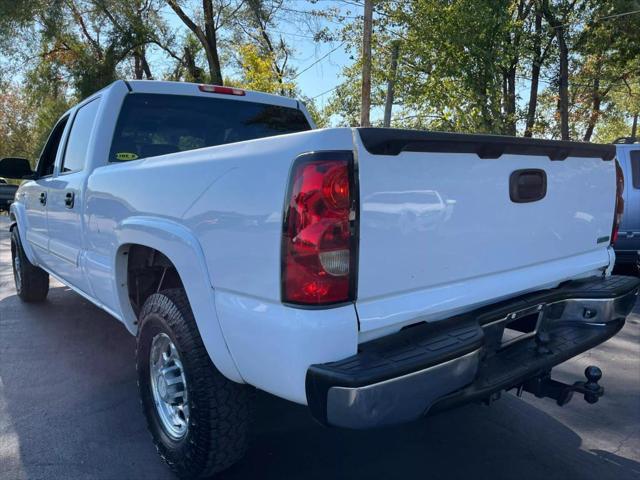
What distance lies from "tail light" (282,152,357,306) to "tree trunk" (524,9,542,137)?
15.6m

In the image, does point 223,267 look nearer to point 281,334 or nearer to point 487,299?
point 281,334

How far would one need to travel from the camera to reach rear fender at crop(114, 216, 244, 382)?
2176 millimetres

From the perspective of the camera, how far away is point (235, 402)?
2.36m

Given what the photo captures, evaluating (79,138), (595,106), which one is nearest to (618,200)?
(79,138)

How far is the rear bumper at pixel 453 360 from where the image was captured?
1.82 m

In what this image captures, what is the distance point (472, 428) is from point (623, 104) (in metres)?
24.8

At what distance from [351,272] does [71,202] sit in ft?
→ 8.60

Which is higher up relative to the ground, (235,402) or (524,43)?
(524,43)

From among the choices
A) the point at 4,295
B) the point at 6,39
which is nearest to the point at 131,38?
the point at 6,39

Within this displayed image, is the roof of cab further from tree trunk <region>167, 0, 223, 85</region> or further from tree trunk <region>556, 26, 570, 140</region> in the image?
tree trunk <region>167, 0, 223, 85</region>

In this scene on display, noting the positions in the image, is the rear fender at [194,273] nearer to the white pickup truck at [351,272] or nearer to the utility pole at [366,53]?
the white pickup truck at [351,272]

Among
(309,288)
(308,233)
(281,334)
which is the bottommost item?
(281,334)

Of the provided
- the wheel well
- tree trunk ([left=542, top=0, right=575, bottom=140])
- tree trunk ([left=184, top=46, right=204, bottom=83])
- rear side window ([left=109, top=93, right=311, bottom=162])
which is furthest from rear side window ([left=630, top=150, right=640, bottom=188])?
tree trunk ([left=184, top=46, right=204, bottom=83])

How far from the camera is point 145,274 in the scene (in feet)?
10.5
